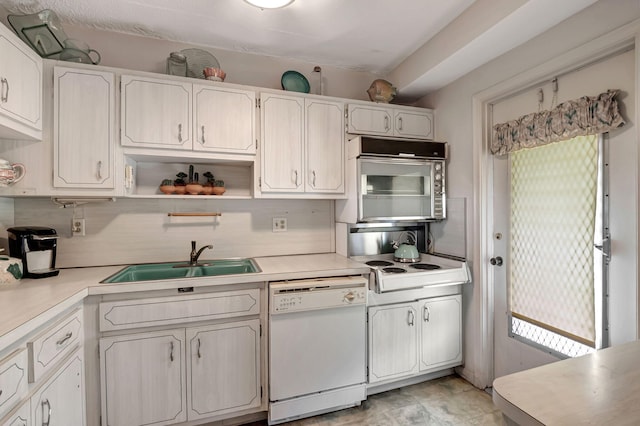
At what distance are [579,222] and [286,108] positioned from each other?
1.97 meters

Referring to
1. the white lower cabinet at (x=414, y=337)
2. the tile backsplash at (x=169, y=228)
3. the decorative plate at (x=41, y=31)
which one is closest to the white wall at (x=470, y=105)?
the white lower cabinet at (x=414, y=337)

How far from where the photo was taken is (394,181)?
2463 mm

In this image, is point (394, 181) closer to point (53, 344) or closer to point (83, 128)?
point (83, 128)

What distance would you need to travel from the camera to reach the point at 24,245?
1753mm

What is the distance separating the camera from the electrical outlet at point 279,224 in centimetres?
258

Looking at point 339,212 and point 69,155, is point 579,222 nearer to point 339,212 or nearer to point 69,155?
point 339,212

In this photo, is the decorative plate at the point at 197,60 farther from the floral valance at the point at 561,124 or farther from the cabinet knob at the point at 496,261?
the cabinet knob at the point at 496,261

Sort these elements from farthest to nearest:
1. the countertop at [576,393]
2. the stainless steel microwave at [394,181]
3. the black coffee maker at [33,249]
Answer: the stainless steel microwave at [394,181]
the black coffee maker at [33,249]
the countertop at [576,393]

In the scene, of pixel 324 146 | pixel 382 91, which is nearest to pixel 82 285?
pixel 324 146

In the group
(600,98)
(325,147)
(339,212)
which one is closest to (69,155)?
(325,147)

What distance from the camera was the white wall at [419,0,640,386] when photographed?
1.56 m

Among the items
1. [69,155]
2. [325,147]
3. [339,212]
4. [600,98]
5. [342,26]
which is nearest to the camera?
[600,98]

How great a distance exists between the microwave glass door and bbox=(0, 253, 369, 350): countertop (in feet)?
1.60

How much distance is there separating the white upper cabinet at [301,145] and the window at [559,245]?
1.28 meters
